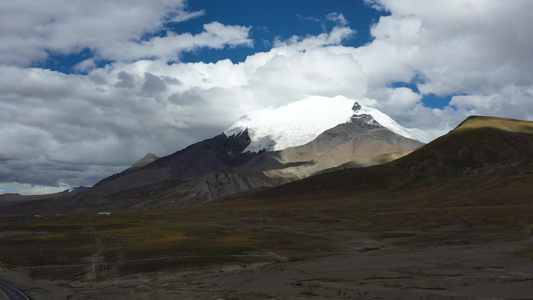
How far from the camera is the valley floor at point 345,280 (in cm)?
4341

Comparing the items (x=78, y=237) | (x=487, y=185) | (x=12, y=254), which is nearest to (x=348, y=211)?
(x=487, y=185)

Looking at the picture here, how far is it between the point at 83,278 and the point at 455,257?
47147 millimetres

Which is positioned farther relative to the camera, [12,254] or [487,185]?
[487,185]

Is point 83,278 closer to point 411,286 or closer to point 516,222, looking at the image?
point 411,286

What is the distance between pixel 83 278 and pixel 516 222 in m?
89.5

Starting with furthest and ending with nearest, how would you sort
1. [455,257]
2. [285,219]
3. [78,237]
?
[285,219] → [78,237] → [455,257]

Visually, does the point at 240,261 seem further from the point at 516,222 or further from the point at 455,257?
the point at 516,222

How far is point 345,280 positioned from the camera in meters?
51.9

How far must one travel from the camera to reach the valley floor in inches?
1709

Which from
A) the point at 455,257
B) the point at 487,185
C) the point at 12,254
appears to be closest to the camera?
the point at 455,257

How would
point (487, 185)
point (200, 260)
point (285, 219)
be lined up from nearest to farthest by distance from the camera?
point (200, 260) < point (285, 219) < point (487, 185)

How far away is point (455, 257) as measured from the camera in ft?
211

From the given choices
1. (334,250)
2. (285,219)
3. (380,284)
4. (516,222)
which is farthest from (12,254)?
(516,222)

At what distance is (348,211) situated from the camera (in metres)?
162
